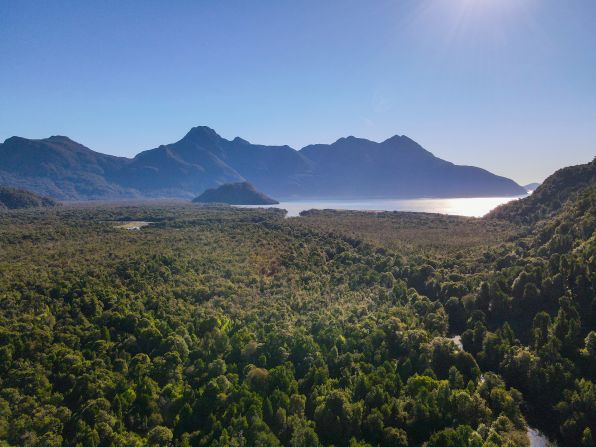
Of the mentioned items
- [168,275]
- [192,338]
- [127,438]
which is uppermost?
[168,275]

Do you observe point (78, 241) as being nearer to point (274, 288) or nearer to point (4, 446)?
point (274, 288)

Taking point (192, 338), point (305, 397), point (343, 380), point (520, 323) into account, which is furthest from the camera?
point (520, 323)

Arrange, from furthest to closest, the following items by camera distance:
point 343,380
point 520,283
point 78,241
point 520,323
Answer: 1. point 78,241
2. point 520,283
3. point 520,323
4. point 343,380

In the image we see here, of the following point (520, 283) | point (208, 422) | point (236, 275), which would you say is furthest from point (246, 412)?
point (520, 283)

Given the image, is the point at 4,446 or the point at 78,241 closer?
the point at 4,446

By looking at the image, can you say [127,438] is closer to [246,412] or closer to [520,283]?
[246,412]

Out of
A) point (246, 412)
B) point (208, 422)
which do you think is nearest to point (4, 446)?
point (208, 422)

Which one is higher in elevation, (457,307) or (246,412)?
(457,307)
